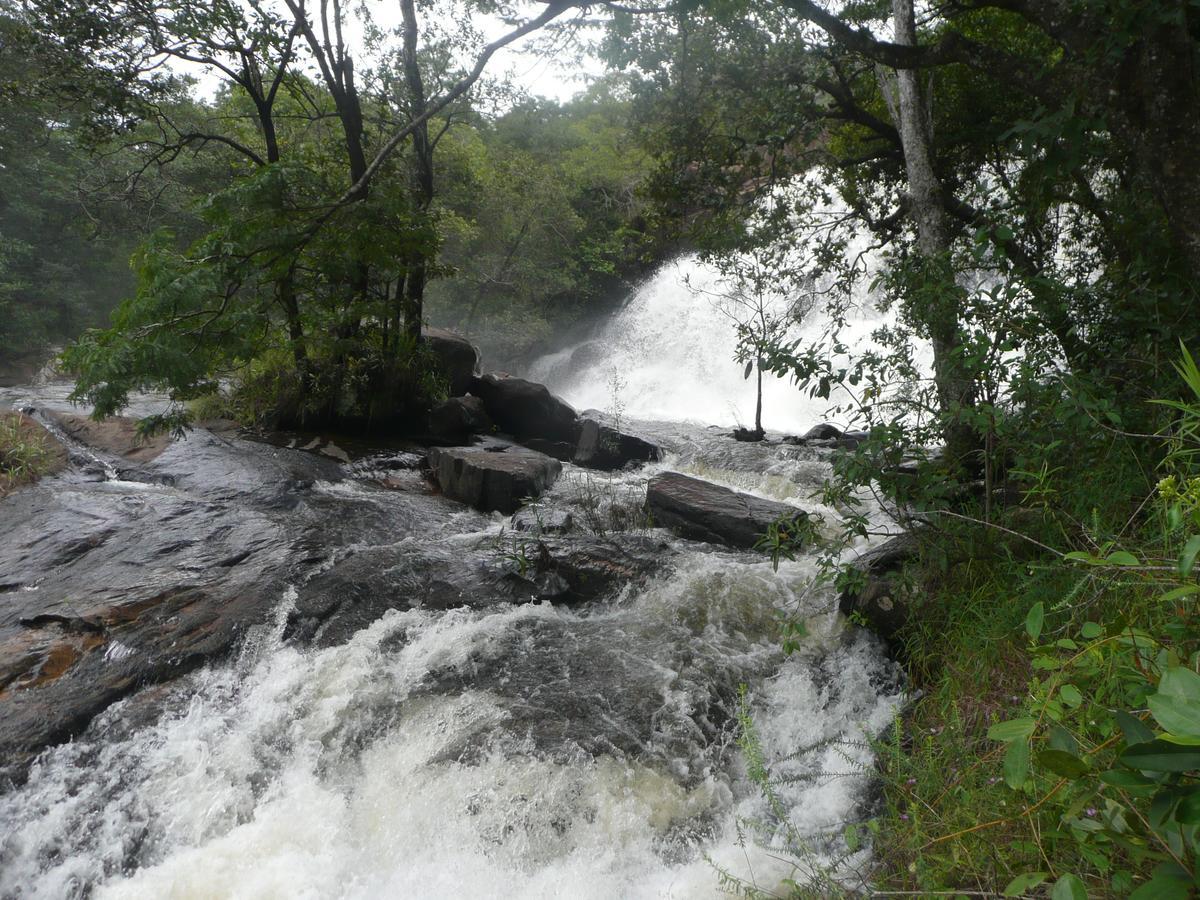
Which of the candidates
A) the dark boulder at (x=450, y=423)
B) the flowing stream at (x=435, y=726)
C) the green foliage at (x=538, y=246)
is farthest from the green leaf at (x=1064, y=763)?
the green foliage at (x=538, y=246)

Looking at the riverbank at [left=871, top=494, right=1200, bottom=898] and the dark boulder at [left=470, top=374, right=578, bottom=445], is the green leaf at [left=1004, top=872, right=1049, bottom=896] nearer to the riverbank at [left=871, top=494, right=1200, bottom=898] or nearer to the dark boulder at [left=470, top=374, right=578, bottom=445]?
the riverbank at [left=871, top=494, right=1200, bottom=898]

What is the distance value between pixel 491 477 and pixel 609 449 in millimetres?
2677

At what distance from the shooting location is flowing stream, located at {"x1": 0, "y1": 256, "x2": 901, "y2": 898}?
2.76m

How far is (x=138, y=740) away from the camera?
338 cm

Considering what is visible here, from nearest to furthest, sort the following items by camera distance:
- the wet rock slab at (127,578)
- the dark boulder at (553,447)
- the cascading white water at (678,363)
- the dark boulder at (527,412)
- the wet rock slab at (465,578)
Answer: the wet rock slab at (127,578), the wet rock slab at (465,578), the dark boulder at (553,447), the dark boulder at (527,412), the cascading white water at (678,363)

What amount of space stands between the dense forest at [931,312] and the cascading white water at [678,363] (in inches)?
89.2

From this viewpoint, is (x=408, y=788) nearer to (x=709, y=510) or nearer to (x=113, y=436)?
(x=709, y=510)

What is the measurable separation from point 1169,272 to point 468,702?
4337 millimetres

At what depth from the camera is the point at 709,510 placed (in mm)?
6160

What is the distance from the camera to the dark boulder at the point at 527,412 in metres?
11.2

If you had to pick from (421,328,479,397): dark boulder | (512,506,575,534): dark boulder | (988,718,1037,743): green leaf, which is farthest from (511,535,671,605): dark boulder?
(421,328,479,397): dark boulder

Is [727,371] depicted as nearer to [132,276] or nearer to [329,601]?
[329,601]

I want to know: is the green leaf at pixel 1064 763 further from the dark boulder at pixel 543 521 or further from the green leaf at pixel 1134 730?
the dark boulder at pixel 543 521

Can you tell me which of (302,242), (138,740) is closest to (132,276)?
(302,242)
